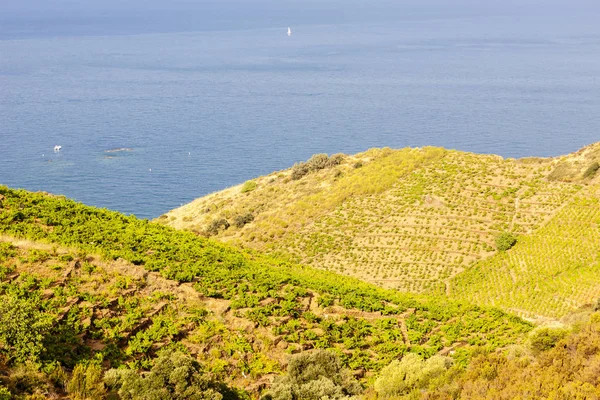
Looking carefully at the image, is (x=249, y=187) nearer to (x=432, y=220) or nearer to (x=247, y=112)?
(x=432, y=220)

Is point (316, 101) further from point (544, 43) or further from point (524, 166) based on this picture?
point (544, 43)

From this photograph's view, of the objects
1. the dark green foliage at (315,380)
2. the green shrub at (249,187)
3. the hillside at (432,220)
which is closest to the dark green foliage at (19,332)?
the dark green foliage at (315,380)

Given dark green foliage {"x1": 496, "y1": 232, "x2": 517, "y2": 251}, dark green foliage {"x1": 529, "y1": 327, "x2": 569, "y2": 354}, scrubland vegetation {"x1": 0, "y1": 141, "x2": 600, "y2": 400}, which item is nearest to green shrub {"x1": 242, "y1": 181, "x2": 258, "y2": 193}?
scrubland vegetation {"x1": 0, "y1": 141, "x2": 600, "y2": 400}

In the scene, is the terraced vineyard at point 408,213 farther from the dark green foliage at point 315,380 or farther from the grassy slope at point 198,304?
the dark green foliage at point 315,380

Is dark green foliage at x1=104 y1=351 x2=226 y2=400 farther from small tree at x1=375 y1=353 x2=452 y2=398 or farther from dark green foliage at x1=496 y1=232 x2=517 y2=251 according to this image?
dark green foliage at x1=496 y1=232 x2=517 y2=251

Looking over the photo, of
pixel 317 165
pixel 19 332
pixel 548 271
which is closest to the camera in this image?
pixel 19 332

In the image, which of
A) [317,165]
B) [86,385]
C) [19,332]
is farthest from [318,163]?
[86,385]
